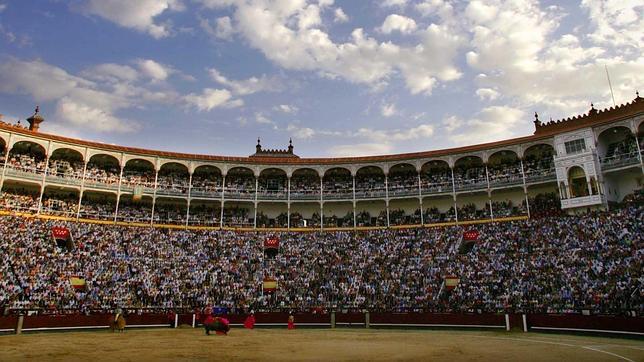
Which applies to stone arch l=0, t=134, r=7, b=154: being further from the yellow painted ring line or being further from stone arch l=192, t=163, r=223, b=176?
stone arch l=192, t=163, r=223, b=176

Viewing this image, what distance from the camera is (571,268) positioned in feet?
98.2

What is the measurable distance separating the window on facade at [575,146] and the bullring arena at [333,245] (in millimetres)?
189

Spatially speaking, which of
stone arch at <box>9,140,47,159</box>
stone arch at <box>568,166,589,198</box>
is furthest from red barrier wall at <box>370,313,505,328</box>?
stone arch at <box>9,140,47,159</box>

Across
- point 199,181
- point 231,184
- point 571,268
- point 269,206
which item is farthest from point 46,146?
point 571,268

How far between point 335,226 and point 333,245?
4772 millimetres

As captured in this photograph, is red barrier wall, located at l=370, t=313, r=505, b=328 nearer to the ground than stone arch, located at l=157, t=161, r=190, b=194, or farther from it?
nearer to the ground

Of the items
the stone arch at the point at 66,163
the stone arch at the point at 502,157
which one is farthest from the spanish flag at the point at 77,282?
the stone arch at the point at 502,157

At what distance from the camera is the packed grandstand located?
101 feet

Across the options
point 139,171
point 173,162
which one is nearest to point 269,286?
point 173,162

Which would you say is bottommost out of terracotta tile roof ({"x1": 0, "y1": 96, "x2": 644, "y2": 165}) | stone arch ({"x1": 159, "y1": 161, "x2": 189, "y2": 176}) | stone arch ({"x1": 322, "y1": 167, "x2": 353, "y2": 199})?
stone arch ({"x1": 322, "y1": 167, "x2": 353, "y2": 199})

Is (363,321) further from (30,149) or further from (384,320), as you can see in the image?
(30,149)

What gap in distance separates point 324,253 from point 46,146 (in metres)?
27.7

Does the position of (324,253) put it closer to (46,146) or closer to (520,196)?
(520,196)

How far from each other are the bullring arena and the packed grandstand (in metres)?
0.16
